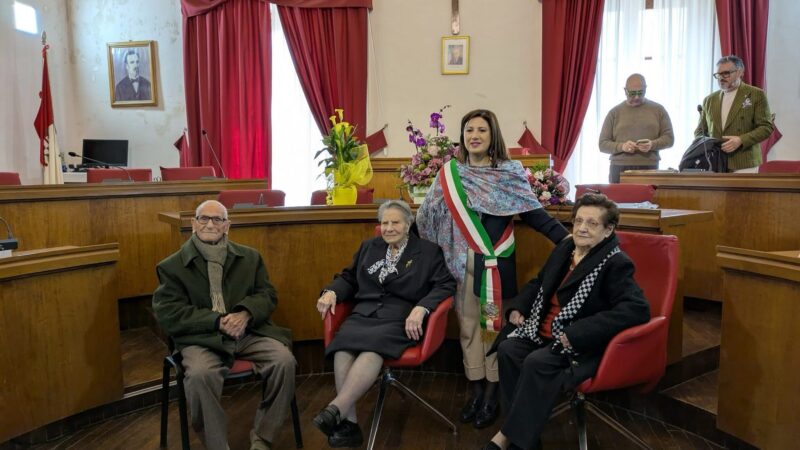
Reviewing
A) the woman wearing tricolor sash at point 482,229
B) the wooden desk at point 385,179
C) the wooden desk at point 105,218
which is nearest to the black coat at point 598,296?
the woman wearing tricolor sash at point 482,229

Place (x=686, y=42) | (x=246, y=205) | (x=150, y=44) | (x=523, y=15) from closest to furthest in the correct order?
1. (x=246, y=205)
2. (x=686, y=42)
3. (x=523, y=15)
4. (x=150, y=44)

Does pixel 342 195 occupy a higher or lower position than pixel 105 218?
higher

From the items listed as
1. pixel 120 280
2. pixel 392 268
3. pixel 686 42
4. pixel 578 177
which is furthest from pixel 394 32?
pixel 392 268

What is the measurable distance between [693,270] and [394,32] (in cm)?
454

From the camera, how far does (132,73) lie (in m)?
7.34

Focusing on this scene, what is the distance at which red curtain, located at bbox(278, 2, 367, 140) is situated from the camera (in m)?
6.73

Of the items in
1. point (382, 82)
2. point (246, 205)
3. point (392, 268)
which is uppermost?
point (382, 82)

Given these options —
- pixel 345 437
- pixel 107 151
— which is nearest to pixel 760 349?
pixel 345 437

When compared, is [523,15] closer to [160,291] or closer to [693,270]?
[693,270]

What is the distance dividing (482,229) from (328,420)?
41.5 inches

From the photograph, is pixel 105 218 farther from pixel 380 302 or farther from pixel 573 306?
pixel 573 306

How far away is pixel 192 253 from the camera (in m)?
2.56

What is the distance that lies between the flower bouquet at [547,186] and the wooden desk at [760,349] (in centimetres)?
78

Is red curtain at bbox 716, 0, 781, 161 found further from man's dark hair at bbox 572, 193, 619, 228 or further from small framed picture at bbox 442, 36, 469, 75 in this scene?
man's dark hair at bbox 572, 193, 619, 228
